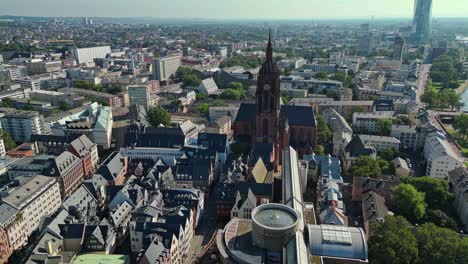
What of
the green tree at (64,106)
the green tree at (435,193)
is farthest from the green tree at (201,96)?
the green tree at (435,193)

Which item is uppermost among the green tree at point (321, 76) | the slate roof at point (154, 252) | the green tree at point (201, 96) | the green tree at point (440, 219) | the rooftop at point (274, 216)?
the rooftop at point (274, 216)

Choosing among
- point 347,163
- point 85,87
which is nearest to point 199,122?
point 347,163

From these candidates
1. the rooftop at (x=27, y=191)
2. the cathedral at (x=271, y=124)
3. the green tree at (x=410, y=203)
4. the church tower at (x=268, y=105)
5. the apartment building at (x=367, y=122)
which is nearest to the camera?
the rooftop at (x=27, y=191)

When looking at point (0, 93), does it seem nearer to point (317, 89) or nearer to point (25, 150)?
point (25, 150)

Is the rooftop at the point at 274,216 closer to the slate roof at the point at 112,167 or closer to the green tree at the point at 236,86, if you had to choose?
the slate roof at the point at 112,167

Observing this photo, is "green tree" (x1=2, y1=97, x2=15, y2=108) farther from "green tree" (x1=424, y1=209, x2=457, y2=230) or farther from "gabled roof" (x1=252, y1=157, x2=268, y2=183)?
"green tree" (x1=424, y1=209, x2=457, y2=230)

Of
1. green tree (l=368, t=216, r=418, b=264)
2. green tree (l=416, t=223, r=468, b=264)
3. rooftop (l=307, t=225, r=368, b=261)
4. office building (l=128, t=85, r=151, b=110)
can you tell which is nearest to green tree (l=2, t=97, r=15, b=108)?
office building (l=128, t=85, r=151, b=110)
